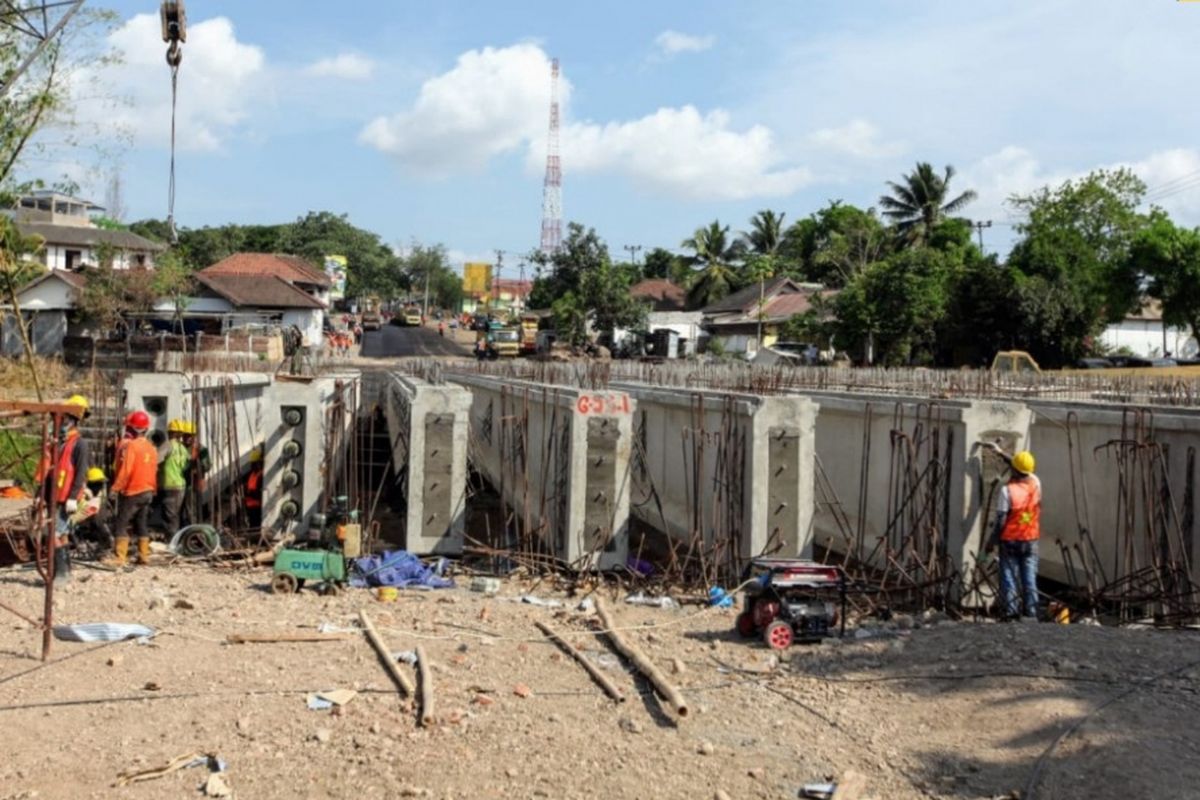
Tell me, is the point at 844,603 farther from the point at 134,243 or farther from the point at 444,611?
the point at 134,243

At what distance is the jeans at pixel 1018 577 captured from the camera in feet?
30.5

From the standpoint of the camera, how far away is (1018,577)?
9359 millimetres

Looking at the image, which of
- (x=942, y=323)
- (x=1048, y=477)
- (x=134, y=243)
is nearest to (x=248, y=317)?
(x=134, y=243)

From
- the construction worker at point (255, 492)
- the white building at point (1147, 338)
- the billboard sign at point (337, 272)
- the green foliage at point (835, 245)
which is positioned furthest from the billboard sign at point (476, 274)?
the construction worker at point (255, 492)

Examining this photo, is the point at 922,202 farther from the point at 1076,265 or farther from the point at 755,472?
the point at 755,472

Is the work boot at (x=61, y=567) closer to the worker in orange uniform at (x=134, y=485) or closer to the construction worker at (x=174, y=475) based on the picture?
the worker in orange uniform at (x=134, y=485)

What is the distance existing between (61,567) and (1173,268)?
39709 millimetres

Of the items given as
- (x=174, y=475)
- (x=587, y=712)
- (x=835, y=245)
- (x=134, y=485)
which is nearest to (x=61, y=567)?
(x=134, y=485)

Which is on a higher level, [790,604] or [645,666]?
[790,604]

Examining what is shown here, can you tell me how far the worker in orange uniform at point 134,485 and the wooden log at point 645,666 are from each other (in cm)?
461

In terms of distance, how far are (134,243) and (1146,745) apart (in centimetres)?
6805

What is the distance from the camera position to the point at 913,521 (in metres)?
10.5

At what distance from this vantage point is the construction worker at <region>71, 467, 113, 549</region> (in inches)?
420

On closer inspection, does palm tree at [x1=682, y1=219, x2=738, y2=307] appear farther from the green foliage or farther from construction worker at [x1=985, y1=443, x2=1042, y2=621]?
construction worker at [x1=985, y1=443, x2=1042, y2=621]
